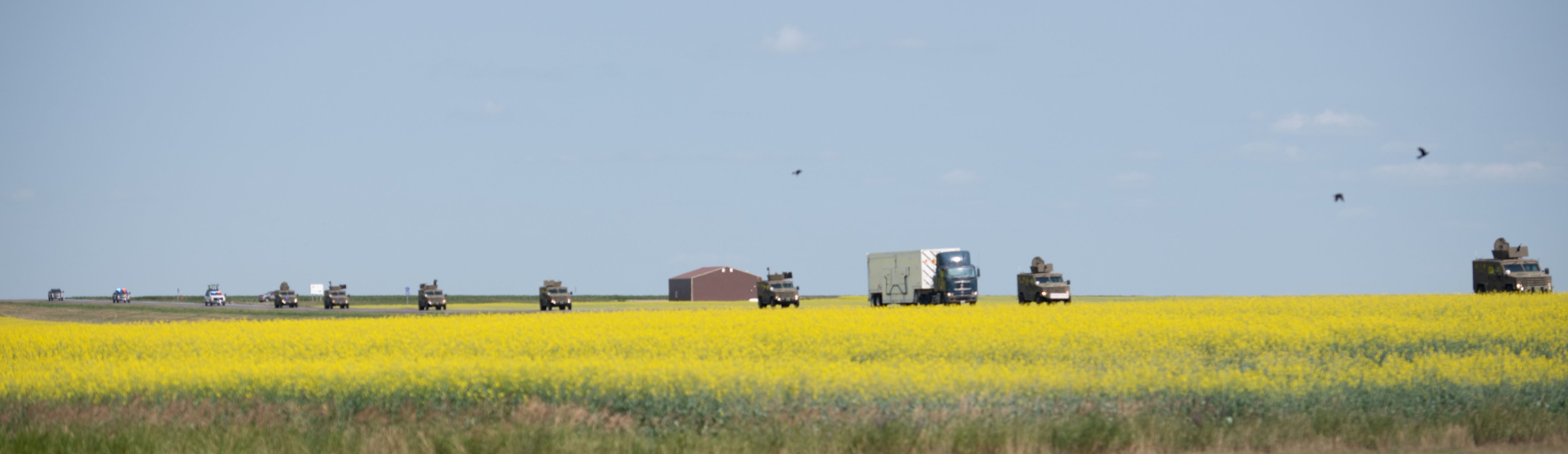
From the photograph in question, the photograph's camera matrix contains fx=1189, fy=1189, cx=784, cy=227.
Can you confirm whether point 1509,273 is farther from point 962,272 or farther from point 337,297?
point 337,297

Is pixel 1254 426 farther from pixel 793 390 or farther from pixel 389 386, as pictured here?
pixel 389 386

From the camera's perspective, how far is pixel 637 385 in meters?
17.8

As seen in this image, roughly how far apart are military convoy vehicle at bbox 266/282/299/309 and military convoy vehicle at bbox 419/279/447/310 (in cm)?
2310

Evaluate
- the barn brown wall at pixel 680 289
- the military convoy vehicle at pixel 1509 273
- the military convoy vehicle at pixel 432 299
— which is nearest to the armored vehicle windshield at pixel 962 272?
the military convoy vehicle at pixel 1509 273

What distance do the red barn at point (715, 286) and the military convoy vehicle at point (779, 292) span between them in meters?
51.0

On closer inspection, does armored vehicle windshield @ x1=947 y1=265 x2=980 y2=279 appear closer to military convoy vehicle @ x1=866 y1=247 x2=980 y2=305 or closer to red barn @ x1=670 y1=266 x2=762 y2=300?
military convoy vehicle @ x1=866 y1=247 x2=980 y2=305

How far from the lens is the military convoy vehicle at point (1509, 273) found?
6247 cm

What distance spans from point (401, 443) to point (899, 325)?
16375 mm

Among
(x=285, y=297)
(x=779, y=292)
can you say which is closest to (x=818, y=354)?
(x=779, y=292)

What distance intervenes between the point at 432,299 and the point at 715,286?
139ft

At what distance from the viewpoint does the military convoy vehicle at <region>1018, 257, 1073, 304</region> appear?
7006cm

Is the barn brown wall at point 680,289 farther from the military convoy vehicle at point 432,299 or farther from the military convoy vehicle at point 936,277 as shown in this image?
the military convoy vehicle at point 936,277

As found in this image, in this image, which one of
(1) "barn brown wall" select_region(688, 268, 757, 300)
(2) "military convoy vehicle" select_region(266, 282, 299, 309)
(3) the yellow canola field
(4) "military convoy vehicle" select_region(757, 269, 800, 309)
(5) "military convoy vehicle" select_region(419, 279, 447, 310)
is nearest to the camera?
(3) the yellow canola field

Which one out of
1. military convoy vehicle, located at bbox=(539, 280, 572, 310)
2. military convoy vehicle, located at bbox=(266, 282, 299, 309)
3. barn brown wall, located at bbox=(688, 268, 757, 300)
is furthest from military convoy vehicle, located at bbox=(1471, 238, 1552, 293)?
military convoy vehicle, located at bbox=(266, 282, 299, 309)
